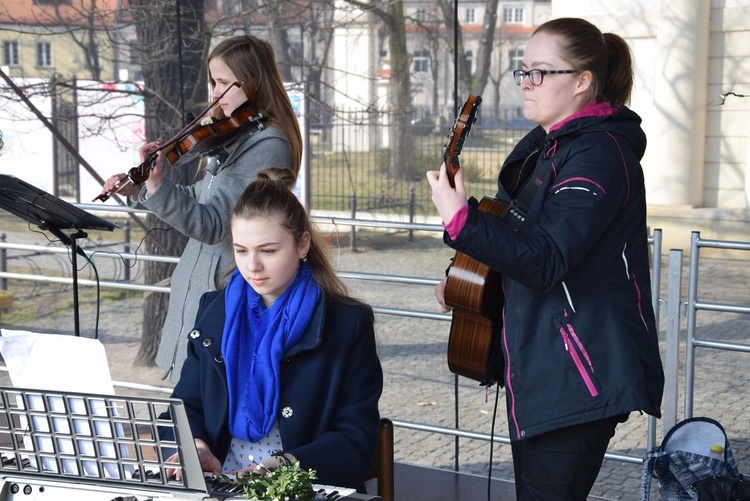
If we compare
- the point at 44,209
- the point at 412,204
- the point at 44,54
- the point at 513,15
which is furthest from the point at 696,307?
the point at 412,204

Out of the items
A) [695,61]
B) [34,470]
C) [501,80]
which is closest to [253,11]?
[501,80]

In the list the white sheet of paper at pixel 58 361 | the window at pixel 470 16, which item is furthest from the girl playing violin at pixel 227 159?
the window at pixel 470 16

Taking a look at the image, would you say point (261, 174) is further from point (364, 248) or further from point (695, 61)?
point (364, 248)

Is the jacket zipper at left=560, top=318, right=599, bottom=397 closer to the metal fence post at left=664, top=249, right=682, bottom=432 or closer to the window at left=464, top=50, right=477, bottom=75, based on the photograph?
the metal fence post at left=664, top=249, right=682, bottom=432

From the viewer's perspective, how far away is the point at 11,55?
23.7 ft

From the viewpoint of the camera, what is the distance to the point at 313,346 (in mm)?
2256

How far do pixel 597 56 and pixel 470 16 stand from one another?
237 inches

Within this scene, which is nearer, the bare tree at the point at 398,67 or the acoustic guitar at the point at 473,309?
the acoustic guitar at the point at 473,309

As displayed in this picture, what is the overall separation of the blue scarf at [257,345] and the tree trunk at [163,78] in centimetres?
441

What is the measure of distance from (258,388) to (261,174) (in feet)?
2.28

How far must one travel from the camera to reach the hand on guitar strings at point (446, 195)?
84.3 inches

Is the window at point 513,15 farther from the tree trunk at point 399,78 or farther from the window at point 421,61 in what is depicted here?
the tree trunk at point 399,78

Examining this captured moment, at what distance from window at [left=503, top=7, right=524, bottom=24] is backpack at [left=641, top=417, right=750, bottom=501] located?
4925 millimetres

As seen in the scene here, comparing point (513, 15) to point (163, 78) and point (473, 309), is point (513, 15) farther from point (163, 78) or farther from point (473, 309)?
point (473, 309)
